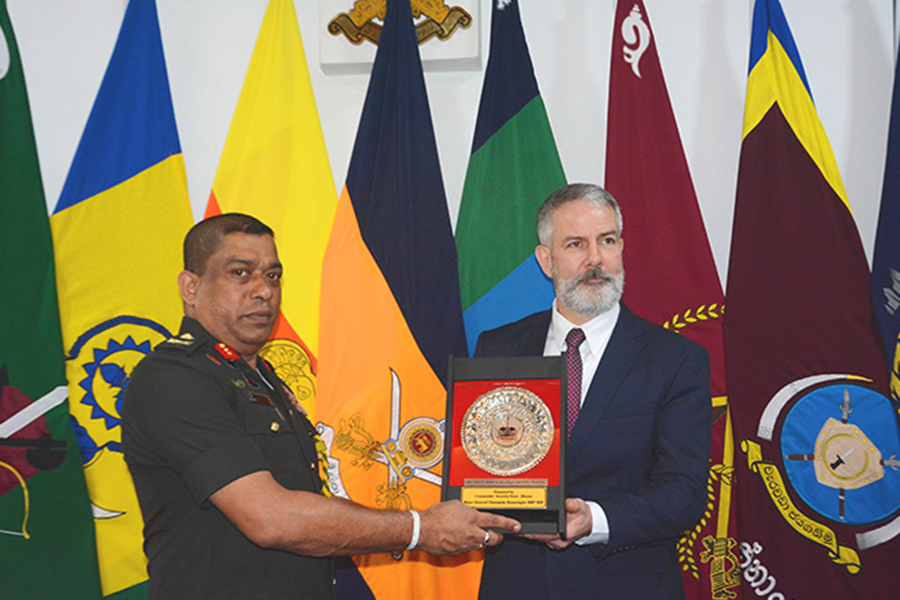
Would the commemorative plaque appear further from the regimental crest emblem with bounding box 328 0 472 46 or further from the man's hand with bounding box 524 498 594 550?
the regimental crest emblem with bounding box 328 0 472 46

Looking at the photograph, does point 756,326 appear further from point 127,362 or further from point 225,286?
point 127,362

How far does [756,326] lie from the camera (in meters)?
2.96

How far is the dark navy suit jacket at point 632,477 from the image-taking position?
6.63 feet

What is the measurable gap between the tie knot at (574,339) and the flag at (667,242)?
0.87 meters

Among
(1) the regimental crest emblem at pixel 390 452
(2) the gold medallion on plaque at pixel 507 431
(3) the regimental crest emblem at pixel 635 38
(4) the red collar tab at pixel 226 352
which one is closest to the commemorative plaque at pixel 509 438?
(2) the gold medallion on plaque at pixel 507 431

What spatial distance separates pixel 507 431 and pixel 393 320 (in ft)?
3.75

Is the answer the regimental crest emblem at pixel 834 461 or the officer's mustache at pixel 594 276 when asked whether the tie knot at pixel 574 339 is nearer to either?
the officer's mustache at pixel 594 276

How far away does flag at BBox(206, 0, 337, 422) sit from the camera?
319 cm

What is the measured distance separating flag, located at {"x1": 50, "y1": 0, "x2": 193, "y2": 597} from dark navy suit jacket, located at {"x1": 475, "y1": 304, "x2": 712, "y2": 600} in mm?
1778

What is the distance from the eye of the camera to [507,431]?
→ 207cm

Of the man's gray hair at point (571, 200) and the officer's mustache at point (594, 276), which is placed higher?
the man's gray hair at point (571, 200)

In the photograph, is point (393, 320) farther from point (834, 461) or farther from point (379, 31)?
point (834, 461)

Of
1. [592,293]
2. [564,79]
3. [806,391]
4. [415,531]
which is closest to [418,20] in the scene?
[564,79]

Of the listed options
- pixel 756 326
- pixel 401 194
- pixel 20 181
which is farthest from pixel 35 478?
pixel 756 326
